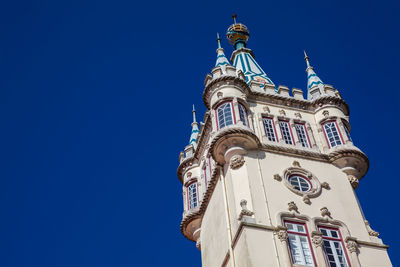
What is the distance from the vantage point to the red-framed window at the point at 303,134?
38.7m

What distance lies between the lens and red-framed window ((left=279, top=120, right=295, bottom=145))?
38.5m

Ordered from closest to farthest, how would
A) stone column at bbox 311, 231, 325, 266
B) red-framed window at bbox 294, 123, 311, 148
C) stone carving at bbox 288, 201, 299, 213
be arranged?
stone column at bbox 311, 231, 325, 266 < stone carving at bbox 288, 201, 299, 213 < red-framed window at bbox 294, 123, 311, 148

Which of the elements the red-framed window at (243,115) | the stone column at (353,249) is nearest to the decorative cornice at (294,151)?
the red-framed window at (243,115)

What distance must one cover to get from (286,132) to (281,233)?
10055 millimetres

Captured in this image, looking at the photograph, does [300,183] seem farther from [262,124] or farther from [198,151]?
[198,151]

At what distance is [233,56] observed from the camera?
175 ft

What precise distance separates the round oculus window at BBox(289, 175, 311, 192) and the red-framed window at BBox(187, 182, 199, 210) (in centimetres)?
889

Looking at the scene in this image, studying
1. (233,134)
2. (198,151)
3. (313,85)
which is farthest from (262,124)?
(198,151)

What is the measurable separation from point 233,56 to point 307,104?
13539 millimetres

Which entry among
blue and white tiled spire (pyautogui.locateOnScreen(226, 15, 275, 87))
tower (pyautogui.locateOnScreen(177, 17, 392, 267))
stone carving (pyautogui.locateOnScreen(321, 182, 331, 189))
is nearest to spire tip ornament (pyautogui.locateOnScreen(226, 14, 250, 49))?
blue and white tiled spire (pyautogui.locateOnScreen(226, 15, 275, 87))

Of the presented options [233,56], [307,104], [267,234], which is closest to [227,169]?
[267,234]

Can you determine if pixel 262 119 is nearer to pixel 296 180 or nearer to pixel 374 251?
pixel 296 180

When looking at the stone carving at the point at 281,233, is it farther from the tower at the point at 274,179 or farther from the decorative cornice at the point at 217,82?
the decorative cornice at the point at 217,82

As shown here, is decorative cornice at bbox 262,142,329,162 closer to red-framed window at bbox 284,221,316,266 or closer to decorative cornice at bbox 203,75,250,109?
decorative cornice at bbox 203,75,250,109
